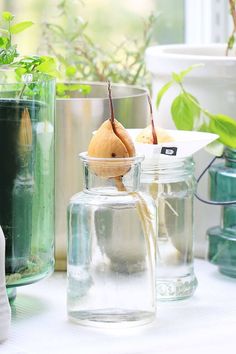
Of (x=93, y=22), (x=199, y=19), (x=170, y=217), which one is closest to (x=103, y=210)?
(x=170, y=217)

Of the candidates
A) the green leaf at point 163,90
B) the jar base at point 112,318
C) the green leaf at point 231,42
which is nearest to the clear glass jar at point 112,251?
the jar base at point 112,318

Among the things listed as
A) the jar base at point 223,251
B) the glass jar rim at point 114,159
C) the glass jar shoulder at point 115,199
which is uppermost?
the glass jar rim at point 114,159

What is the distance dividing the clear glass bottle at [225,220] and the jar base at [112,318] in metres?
0.19

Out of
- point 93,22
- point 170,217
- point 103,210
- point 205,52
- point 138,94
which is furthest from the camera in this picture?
point 93,22

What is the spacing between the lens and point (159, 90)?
1.21m

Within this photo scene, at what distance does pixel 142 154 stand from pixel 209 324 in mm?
184

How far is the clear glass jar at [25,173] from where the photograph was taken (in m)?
0.94

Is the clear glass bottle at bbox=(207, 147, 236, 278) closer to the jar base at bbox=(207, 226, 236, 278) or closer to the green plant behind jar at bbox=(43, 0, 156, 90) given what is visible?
the jar base at bbox=(207, 226, 236, 278)

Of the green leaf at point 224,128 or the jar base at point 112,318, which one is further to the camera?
the green leaf at point 224,128

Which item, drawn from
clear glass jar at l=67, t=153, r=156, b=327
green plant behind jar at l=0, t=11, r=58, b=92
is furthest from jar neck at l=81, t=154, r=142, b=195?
green plant behind jar at l=0, t=11, r=58, b=92

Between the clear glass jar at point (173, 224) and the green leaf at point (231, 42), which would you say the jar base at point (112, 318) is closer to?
the clear glass jar at point (173, 224)

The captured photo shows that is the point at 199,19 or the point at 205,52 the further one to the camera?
the point at 199,19

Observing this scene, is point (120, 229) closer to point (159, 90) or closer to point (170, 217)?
point (170, 217)

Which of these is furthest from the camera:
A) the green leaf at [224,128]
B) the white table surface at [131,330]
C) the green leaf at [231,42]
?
the green leaf at [231,42]
